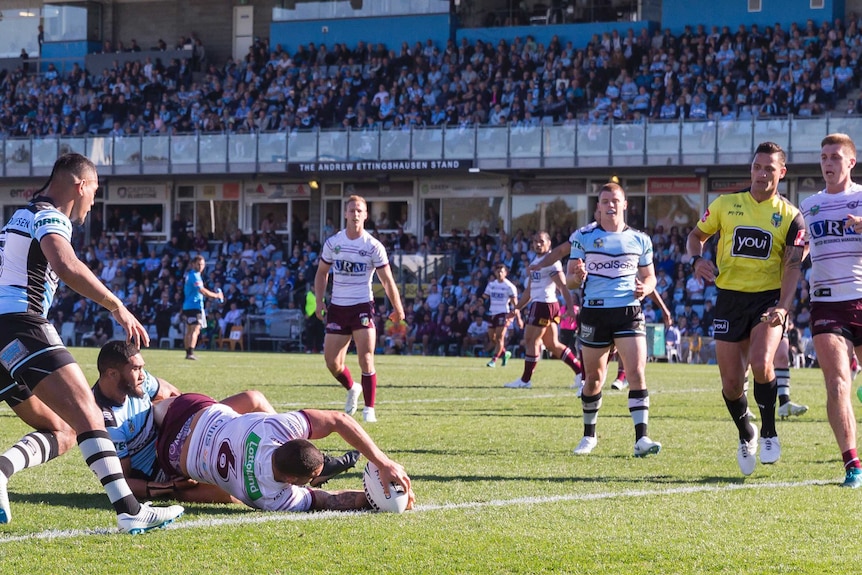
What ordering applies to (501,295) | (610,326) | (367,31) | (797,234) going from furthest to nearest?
1. (367,31)
2. (501,295)
3. (610,326)
4. (797,234)

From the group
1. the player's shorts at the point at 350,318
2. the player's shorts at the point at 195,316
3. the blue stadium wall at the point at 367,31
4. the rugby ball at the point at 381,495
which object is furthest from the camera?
the blue stadium wall at the point at 367,31

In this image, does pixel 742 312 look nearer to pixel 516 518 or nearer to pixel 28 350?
pixel 516 518

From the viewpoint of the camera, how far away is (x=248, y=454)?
6812 millimetres

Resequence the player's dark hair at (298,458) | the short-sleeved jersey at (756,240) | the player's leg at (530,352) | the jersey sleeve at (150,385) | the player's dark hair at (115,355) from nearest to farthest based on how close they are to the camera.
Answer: the player's dark hair at (298,458), the player's dark hair at (115,355), the jersey sleeve at (150,385), the short-sleeved jersey at (756,240), the player's leg at (530,352)

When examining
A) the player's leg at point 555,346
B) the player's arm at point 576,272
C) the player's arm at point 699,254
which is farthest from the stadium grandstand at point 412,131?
the player's arm at point 699,254

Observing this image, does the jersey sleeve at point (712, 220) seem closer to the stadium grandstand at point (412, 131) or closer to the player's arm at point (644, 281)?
the player's arm at point (644, 281)

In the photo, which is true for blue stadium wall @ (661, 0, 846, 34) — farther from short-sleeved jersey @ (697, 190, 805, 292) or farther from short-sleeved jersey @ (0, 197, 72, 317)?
short-sleeved jersey @ (0, 197, 72, 317)

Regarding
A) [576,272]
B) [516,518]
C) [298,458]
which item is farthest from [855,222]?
[298,458]

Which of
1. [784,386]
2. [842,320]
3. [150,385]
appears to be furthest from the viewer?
[784,386]

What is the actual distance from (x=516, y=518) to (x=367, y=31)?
4298 centimetres

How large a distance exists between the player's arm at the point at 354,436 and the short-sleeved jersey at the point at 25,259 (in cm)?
158

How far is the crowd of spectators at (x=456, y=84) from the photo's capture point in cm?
3728

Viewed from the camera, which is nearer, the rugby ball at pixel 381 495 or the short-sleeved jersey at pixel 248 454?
the short-sleeved jersey at pixel 248 454

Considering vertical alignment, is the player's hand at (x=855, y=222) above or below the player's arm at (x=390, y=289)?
above
